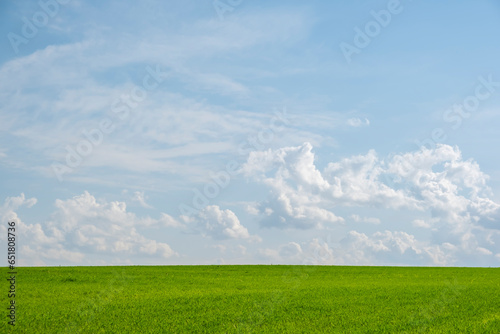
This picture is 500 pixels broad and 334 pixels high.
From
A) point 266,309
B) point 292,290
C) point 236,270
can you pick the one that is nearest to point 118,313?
point 266,309

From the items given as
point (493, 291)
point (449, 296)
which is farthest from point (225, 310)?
point (493, 291)

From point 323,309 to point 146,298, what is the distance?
32.6ft

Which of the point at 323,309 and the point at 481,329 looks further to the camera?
the point at 323,309

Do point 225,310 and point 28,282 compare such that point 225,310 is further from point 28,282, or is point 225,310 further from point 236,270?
point 236,270

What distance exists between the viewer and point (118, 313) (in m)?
22.8

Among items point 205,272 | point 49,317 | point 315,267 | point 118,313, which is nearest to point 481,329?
point 118,313

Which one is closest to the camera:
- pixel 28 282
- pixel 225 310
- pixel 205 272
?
pixel 225 310

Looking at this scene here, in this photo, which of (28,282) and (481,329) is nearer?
(481,329)

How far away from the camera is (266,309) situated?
23.9 metres

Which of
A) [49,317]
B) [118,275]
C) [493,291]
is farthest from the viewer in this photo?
[118,275]

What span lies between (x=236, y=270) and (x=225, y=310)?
2732cm

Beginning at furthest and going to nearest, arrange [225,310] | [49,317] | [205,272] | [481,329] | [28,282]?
1. [205,272]
2. [28,282]
3. [225,310]
4. [49,317]
5. [481,329]

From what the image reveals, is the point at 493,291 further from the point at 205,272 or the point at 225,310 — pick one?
the point at 205,272

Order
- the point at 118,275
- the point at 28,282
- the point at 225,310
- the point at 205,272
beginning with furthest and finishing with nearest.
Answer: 1. the point at 205,272
2. the point at 118,275
3. the point at 28,282
4. the point at 225,310
